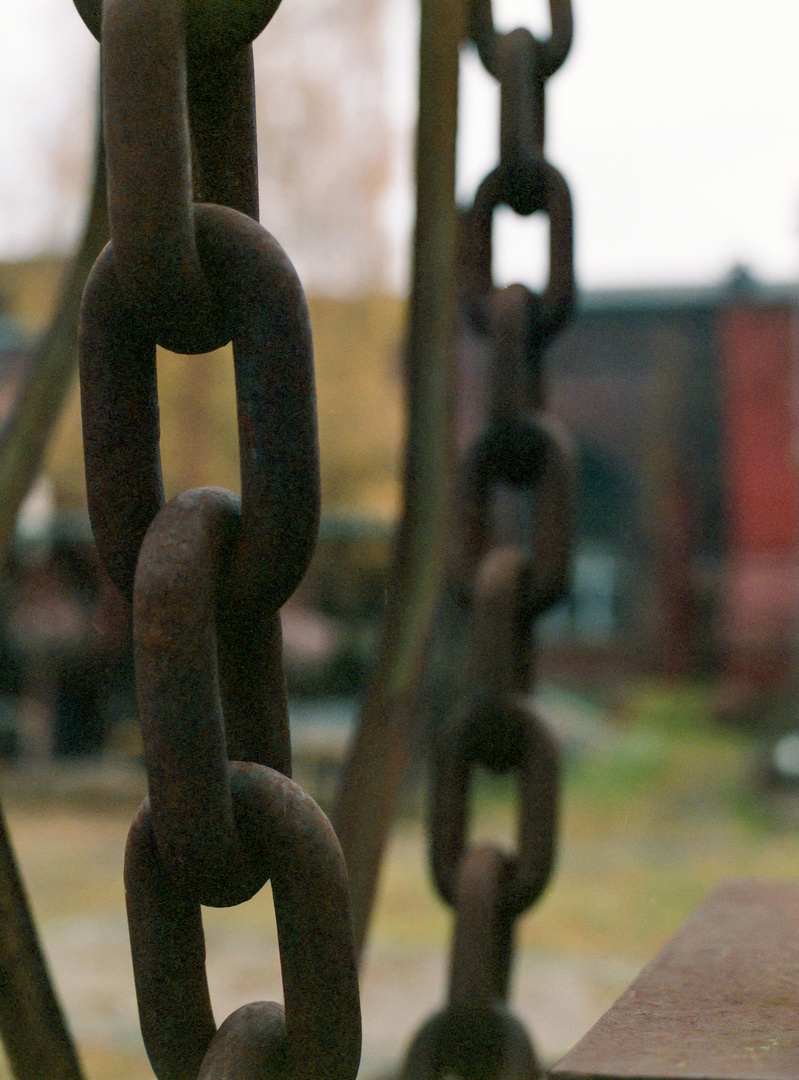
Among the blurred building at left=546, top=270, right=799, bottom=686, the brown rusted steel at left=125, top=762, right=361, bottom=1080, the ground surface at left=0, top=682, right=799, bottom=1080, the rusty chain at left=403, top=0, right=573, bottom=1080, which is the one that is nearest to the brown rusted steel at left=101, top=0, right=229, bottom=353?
the brown rusted steel at left=125, top=762, right=361, bottom=1080

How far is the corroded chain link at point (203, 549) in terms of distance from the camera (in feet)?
1.37

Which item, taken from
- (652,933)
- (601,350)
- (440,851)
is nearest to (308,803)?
(440,851)

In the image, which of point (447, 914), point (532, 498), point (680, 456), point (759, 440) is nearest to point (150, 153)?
point (532, 498)

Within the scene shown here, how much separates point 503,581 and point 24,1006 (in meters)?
0.57

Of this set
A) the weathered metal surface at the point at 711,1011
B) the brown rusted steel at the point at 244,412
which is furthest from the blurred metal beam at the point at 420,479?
the brown rusted steel at the point at 244,412

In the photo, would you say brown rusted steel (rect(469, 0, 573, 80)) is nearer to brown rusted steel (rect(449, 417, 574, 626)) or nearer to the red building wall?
brown rusted steel (rect(449, 417, 574, 626))

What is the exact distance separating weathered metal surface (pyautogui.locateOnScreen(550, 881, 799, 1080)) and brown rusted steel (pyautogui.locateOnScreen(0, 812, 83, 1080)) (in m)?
0.28

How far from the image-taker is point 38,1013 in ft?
2.03

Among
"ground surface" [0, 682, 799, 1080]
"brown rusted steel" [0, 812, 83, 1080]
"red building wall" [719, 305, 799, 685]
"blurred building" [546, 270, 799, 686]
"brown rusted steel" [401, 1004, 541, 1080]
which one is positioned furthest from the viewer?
"red building wall" [719, 305, 799, 685]

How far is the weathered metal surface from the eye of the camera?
45cm

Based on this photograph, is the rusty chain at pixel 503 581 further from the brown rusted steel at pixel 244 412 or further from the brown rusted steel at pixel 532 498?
the brown rusted steel at pixel 244 412

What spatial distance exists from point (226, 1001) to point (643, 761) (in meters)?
5.43

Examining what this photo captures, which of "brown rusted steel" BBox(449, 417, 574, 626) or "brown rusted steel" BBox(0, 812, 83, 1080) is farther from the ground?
"brown rusted steel" BBox(449, 417, 574, 626)

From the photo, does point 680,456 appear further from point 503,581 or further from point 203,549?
point 203,549
